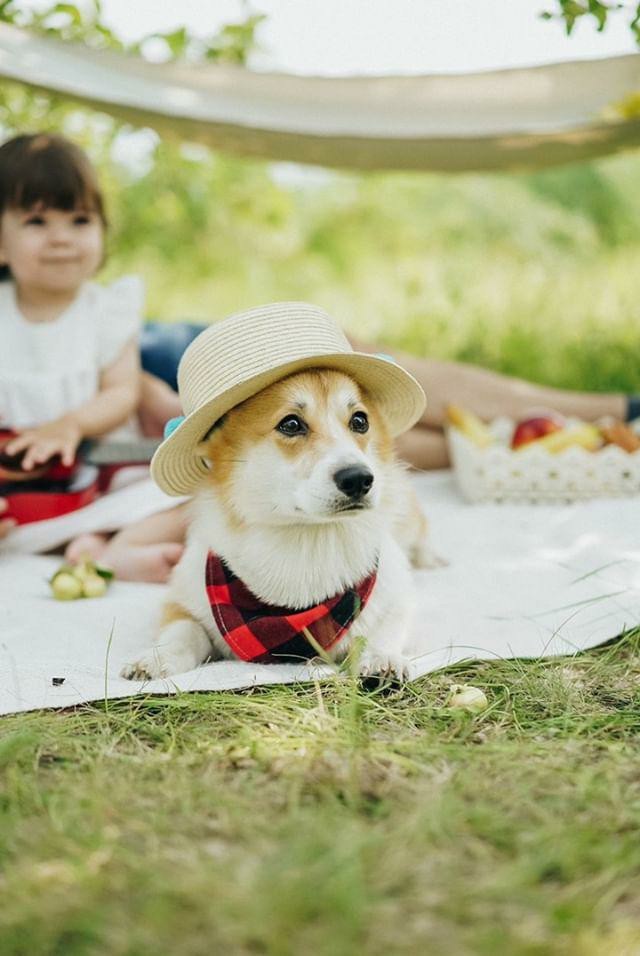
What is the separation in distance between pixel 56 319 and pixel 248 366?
143 centimetres

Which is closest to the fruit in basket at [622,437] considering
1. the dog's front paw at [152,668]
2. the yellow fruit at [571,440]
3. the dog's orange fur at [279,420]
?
the yellow fruit at [571,440]

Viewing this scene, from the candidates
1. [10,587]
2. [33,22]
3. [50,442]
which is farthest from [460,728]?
[33,22]

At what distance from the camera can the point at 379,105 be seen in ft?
12.0

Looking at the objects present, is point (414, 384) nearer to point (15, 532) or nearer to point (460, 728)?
point (460, 728)

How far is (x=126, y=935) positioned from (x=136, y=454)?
2.04 metres

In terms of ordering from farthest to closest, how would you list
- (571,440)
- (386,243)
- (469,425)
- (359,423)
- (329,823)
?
1. (386,243)
2. (469,425)
3. (571,440)
4. (359,423)
5. (329,823)

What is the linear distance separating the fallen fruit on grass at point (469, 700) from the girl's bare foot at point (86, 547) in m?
1.22

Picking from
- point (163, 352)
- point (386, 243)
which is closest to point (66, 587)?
point (163, 352)

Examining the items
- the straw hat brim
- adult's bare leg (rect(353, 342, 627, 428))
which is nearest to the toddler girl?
the straw hat brim

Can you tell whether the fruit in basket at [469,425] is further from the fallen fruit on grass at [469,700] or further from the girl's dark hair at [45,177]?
the fallen fruit on grass at [469,700]

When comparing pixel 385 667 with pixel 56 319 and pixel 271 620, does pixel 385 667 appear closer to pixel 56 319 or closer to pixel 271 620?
pixel 271 620

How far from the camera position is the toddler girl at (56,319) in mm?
2902

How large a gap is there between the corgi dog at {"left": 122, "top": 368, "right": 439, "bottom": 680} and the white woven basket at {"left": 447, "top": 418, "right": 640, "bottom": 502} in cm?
110

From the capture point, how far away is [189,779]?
1468 millimetres
